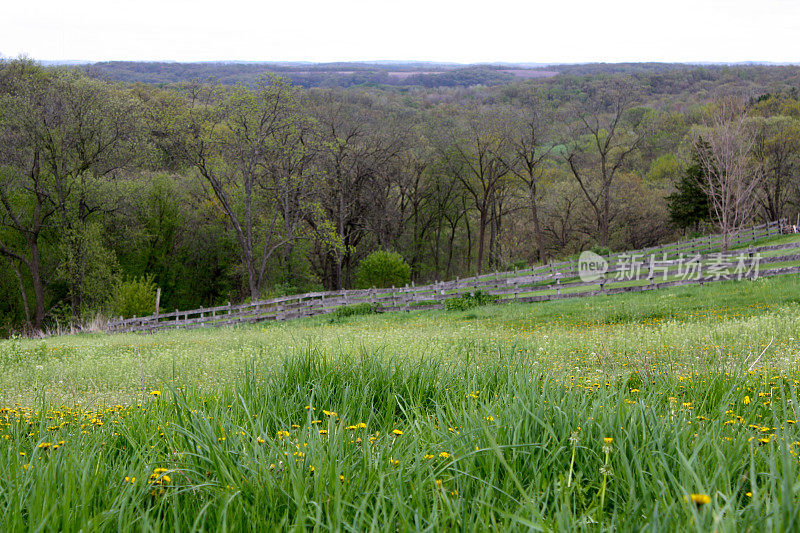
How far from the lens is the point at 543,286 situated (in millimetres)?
21766

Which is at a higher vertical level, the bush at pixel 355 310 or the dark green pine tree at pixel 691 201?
the dark green pine tree at pixel 691 201

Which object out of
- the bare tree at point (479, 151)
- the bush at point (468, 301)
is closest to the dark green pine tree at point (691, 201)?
the bare tree at point (479, 151)

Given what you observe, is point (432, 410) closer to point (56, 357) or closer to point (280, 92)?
point (56, 357)

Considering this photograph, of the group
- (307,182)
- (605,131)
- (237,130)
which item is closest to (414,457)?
(237,130)

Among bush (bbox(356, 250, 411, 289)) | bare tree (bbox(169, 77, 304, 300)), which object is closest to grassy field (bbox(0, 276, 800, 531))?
bare tree (bbox(169, 77, 304, 300))

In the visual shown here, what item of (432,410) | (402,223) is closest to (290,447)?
(432,410)

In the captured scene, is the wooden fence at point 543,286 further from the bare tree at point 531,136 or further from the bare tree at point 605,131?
the bare tree at point 531,136

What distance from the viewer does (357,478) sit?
A: 2.33 metres

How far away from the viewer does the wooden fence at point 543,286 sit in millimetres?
18406

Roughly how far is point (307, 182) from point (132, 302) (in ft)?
42.9

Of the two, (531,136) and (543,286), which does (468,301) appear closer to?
(543,286)

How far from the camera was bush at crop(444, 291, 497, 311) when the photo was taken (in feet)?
69.5

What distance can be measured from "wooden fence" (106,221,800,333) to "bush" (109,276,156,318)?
341 cm

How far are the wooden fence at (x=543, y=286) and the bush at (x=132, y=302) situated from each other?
341 cm
